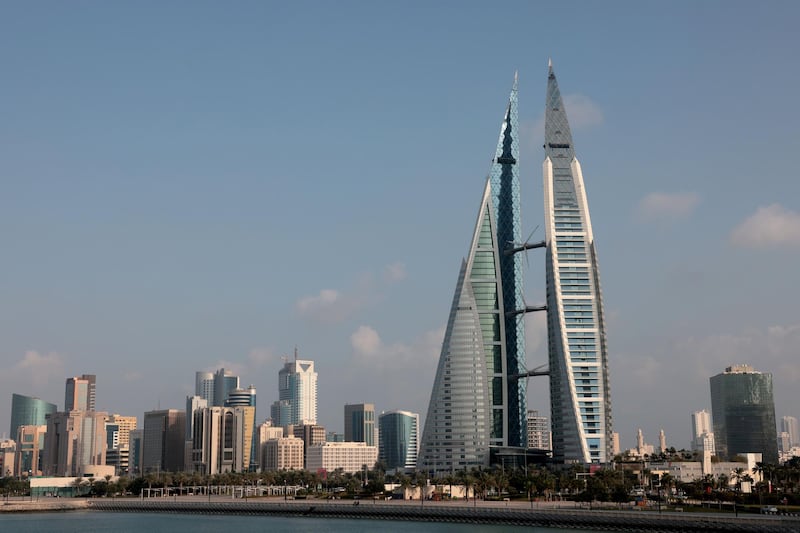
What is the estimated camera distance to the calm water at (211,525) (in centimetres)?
13500

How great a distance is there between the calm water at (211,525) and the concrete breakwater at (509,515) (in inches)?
140

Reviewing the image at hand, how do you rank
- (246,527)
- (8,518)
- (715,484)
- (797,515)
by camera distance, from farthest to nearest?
(8,518) → (715,484) → (246,527) → (797,515)

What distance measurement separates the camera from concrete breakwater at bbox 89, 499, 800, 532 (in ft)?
369

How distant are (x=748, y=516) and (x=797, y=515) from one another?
5670 mm

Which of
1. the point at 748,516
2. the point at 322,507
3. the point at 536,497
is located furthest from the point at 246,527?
the point at 748,516

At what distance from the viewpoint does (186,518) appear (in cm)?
17288

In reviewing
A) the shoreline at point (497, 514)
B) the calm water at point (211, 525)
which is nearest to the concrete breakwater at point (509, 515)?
the shoreline at point (497, 514)

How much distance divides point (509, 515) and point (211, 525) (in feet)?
155

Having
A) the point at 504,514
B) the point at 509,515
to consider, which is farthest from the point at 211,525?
the point at 509,515

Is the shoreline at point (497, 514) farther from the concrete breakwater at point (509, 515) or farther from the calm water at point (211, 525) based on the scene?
the calm water at point (211, 525)

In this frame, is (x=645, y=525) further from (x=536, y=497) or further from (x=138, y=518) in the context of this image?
(x=138, y=518)

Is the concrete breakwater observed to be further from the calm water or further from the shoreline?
the calm water

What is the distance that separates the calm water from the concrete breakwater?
140 inches

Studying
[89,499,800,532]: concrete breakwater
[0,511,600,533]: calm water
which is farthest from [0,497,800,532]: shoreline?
[0,511,600,533]: calm water
